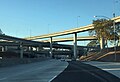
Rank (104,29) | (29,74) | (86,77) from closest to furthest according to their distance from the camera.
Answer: (86,77)
(29,74)
(104,29)

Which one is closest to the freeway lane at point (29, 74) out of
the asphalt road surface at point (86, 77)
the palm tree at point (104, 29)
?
the asphalt road surface at point (86, 77)

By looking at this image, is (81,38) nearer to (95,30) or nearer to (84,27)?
(84,27)

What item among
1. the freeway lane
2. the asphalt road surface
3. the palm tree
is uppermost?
the palm tree

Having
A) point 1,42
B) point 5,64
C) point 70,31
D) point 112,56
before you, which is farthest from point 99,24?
point 1,42

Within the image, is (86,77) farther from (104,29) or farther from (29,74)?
(104,29)

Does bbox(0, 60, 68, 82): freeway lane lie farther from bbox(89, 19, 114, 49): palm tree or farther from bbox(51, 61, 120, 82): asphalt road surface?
bbox(89, 19, 114, 49): palm tree

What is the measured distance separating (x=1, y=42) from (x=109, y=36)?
82118 mm

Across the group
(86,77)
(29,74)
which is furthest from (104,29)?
(86,77)

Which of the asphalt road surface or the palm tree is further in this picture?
the palm tree

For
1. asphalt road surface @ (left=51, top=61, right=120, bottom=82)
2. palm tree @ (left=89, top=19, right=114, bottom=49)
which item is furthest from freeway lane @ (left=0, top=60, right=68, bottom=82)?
palm tree @ (left=89, top=19, right=114, bottom=49)

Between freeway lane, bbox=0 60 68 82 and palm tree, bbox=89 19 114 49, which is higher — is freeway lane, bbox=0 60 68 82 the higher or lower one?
the lower one

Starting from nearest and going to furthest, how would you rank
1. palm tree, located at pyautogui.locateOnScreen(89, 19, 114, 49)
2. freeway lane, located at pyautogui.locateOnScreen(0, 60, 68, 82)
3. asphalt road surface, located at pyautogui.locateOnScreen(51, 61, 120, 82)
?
1. asphalt road surface, located at pyautogui.locateOnScreen(51, 61, 120, 82)
2. freeway lane, located at pyautogui.locateOnScreen(0, 60, 68, 82)
3. palm tree, located at pyautogui.locateOnScreen(89, 19, 114, 49)

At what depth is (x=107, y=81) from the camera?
18.7 metres

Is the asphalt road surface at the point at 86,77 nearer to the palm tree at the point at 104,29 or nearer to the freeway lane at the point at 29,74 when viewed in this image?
the freeway lane at the point at 29,74
